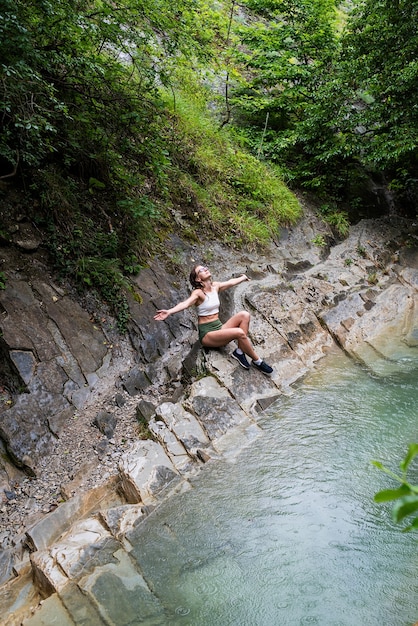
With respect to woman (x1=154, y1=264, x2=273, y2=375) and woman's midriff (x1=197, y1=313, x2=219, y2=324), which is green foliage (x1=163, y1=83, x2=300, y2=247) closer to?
woman (x1=154, y1=264, x2=273, y2=375)

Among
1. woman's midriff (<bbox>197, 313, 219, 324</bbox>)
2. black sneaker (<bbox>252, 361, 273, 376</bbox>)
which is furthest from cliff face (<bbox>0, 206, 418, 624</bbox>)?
woman's midriff (<bbox>197, 313, 219, 324</bbox>)

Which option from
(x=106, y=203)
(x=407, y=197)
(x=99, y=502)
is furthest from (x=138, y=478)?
(x=407, y=197)

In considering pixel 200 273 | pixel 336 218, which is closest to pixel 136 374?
pixel 200 273

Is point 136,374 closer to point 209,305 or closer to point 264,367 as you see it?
point 209,305

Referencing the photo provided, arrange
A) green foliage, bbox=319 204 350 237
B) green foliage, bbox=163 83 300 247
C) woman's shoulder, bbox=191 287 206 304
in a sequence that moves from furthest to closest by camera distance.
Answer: green foliage, bbox=319 204 350 237, green foliage, bbox=163 83 300 247, woman's shoulder, bbox=191 287 206 304

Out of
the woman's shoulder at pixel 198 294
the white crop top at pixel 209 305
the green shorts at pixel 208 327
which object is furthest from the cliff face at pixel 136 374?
the woman's shoulder at pixel 198 294

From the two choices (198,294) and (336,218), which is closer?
(198,294)

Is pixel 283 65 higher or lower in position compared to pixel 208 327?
higher

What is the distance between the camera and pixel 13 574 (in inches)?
140

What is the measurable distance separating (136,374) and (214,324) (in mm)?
1175

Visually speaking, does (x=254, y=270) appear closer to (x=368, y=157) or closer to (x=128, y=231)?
(x=128, y=231)

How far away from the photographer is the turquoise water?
2.93 meters

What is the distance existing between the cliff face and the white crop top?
56 centimetres

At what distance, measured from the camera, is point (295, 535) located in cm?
346
